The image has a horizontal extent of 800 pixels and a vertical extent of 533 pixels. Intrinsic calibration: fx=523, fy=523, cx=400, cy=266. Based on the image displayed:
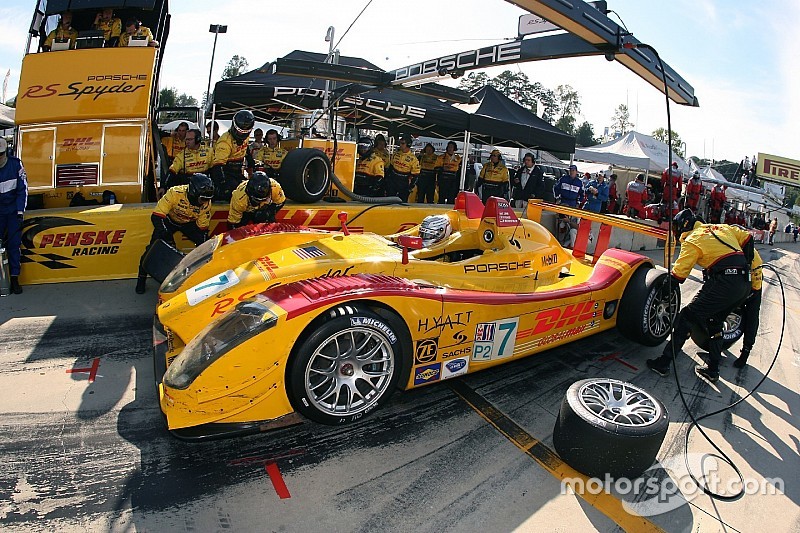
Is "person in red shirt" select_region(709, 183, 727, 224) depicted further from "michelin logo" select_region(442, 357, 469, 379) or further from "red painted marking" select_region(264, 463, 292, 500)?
"red painted marking" select_region(264, 463, 292, 500)

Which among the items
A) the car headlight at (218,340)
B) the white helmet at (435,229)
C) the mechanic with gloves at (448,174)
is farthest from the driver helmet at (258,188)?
the mechanic with gloves at (448,174)

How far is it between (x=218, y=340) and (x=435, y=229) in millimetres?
2466

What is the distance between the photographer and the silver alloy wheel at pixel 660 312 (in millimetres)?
5320

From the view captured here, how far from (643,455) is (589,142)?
87899mm

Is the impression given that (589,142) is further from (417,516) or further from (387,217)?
(417,516)

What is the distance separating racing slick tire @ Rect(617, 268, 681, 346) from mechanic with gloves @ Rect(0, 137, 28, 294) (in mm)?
6643

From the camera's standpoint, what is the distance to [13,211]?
5938 mm

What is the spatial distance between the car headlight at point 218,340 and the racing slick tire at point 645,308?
3.69 m

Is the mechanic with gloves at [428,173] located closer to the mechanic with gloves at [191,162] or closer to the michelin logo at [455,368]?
the mechanic with gloves at [191,162]

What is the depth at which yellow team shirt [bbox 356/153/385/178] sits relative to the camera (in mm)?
9930

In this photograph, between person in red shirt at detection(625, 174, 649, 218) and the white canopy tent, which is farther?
the white canopy tent

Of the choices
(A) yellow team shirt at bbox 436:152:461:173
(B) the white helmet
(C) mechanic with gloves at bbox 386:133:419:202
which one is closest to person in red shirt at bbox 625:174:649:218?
(A) yellow team shirt at bbox 436:152:461:173

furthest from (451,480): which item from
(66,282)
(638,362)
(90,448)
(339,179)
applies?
(339,179)

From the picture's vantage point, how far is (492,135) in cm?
1163
